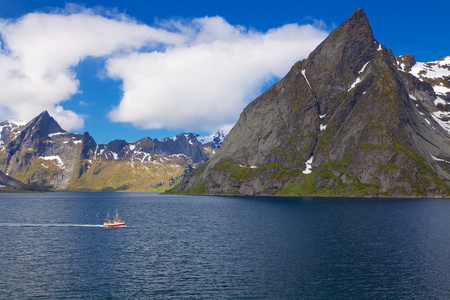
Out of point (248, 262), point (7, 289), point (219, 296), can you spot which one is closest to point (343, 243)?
point (248, 262)

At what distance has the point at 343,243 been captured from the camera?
300 feet

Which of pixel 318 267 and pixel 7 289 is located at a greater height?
pixel 318 267

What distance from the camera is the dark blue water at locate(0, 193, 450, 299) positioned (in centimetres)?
5712

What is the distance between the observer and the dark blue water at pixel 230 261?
57.1 m

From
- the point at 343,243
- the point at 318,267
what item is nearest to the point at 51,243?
the point at 318,267

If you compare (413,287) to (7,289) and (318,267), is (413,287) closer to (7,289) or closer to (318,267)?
(318,267)

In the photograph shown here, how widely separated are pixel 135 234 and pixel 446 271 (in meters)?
82.0

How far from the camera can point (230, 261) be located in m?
74.9

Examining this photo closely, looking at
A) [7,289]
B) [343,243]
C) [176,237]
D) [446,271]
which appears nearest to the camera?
[7,289]

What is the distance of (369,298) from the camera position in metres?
53.5

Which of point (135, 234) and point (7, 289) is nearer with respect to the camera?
point (7, 289)

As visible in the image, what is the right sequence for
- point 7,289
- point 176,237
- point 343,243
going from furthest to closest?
point 176,237 → point 343,243 → point 7,289

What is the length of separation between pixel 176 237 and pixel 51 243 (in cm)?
3317

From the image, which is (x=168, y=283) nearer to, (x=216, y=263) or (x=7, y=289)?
(x=216, y=263)
